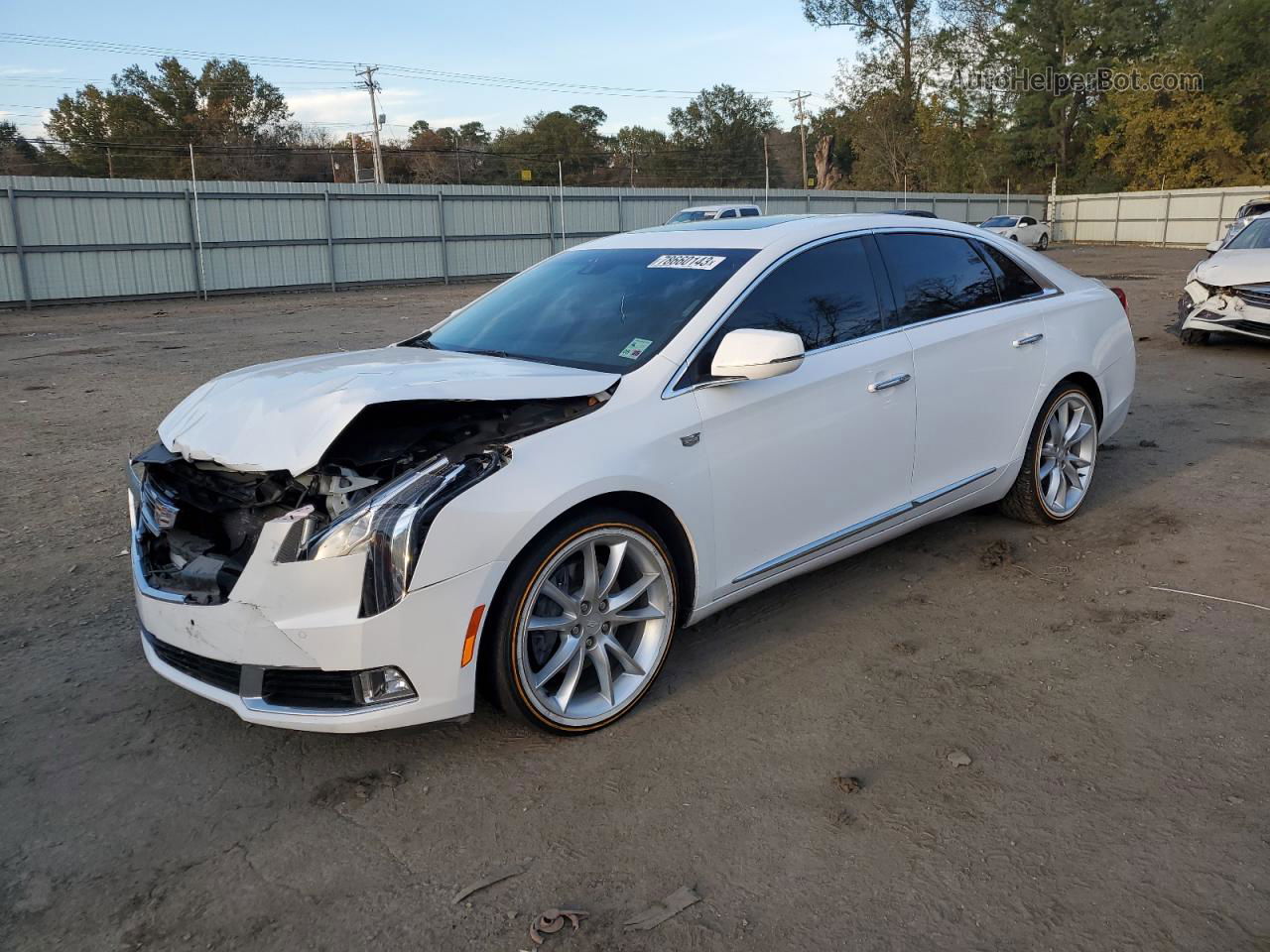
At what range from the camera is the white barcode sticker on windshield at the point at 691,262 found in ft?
13.2

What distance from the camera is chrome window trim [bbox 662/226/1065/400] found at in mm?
3531

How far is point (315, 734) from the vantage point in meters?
3.34

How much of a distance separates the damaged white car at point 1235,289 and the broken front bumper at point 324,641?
1046 cm

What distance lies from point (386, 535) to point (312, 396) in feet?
2.26

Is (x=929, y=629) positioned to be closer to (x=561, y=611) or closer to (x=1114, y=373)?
(x=561, y=611)

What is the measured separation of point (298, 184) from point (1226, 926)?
2863 cm

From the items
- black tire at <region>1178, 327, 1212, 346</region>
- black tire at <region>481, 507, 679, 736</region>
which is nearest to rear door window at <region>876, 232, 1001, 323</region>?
black tire at <region>481, 507, 679, 736</region>

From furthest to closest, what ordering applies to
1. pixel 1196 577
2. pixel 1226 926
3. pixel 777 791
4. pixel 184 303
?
1. pixel 184 303
2. pixel 1196 577
3. pixel 777 791
4. pixel 1226 926

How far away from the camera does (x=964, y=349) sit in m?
4.55

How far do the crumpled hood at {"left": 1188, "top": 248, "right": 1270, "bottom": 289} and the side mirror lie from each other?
30.3 feet

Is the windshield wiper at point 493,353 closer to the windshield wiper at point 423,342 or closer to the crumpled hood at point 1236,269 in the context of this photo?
the windshield wiper at point 423,342

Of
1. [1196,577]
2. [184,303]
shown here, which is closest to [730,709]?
[1196,577]

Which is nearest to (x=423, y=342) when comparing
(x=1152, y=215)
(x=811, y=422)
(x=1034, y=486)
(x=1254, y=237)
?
(x=811, y=422)

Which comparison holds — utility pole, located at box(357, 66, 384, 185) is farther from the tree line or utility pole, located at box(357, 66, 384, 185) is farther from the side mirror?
the side mirror
